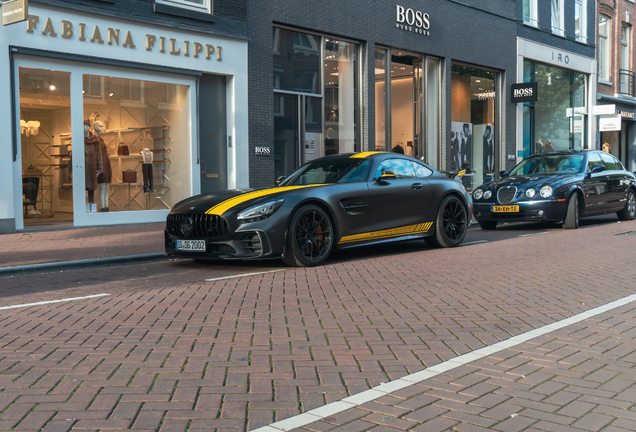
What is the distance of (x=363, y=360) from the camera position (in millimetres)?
4062

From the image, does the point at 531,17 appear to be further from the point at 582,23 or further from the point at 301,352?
the point at 301,352

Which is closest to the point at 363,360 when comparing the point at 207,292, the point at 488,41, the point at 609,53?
the point at 207,292

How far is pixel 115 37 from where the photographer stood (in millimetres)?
13430

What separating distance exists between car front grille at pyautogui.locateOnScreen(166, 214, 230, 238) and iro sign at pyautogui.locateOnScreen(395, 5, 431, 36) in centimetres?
1355

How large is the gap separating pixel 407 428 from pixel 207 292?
381 centimetres

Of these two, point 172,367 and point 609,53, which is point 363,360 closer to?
point 172,367

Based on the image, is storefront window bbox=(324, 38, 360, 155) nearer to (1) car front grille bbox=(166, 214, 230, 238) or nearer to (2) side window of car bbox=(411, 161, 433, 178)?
(2) side window of car bbox=(411, 161, 433, 178)

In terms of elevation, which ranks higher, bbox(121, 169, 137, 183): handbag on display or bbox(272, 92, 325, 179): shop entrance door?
bbox(272, 92, 325, 179): shop entrance door

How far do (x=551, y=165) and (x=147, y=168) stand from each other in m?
8.98

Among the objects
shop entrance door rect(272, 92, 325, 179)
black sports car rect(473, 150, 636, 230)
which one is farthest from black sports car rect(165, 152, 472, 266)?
shop entrance door rect(272, 92, 325, 179)

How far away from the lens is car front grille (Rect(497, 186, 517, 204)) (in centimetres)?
1291

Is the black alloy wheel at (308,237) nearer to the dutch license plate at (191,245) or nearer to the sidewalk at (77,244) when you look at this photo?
the dutch license plate at (191,245)

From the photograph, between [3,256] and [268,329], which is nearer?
[268,329]


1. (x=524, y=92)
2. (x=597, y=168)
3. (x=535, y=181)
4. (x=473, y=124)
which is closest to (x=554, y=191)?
(x=535, y=181)
